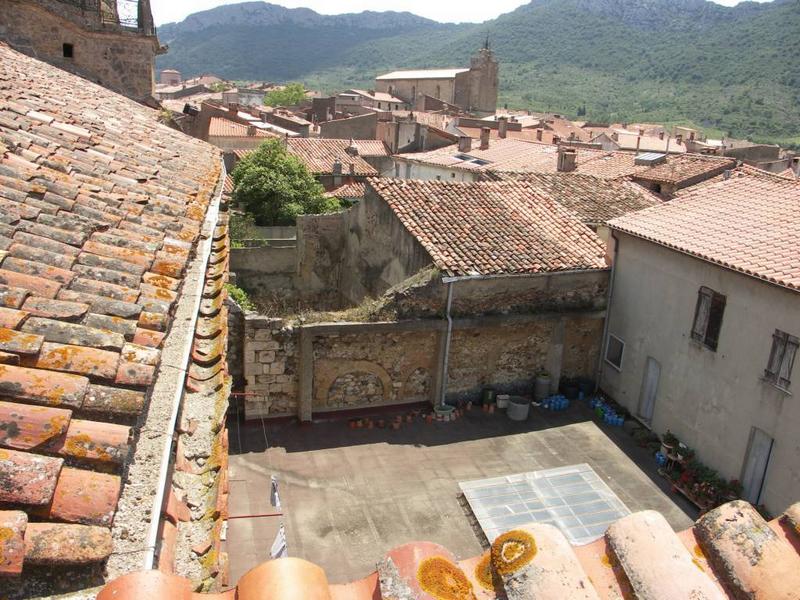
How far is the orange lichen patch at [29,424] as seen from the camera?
236 centimetres

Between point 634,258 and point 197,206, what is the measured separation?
40.9 ft

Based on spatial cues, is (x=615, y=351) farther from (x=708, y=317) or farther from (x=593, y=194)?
(x=593, y=194)

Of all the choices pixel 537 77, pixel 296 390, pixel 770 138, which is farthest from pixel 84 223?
pixel 537 77

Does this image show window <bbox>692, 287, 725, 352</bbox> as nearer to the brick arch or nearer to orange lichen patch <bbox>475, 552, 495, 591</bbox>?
the brick arch

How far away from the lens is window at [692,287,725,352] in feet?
45.1

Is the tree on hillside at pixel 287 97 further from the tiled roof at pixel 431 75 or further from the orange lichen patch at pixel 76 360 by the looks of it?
the orange lichen patch at pixel 76 360

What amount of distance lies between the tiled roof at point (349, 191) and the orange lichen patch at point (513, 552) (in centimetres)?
3147

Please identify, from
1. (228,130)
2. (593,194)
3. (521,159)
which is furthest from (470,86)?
(593,194)

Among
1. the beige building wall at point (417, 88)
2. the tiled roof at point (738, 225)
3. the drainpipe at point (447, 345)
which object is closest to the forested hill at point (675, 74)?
the beige building wall at point (417, 88)

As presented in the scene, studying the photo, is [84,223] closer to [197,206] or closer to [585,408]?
[197,206]

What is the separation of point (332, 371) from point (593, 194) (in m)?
11.9

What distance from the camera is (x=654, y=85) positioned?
154000 mm

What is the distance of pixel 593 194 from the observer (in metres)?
22.1

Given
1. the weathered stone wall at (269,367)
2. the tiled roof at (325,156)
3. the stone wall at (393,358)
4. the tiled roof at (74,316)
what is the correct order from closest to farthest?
the tiled roof at (74,316), the weathered stone wall at (269,367), the stone wall at (393,358), the tiled roof at (325,156)
